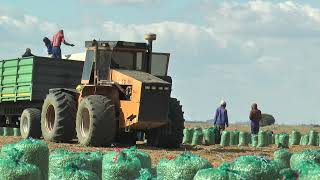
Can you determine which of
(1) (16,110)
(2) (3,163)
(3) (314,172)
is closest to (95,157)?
(2) (3,163)

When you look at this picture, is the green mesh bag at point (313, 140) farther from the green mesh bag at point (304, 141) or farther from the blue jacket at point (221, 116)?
the blue jacket at point (221, 116)

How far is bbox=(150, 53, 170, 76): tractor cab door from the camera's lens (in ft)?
57.1

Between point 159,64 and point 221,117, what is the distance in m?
4.63

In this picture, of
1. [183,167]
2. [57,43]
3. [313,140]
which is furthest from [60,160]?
[313,140]

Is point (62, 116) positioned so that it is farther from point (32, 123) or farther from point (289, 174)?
point (289, 174)

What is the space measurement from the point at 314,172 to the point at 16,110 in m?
16.2

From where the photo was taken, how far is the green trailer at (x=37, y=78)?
19.3m

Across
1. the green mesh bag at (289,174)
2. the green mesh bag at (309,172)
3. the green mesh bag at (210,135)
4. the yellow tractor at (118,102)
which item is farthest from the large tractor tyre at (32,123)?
the green mesh bag at (289,174)

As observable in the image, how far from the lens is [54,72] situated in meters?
19.4

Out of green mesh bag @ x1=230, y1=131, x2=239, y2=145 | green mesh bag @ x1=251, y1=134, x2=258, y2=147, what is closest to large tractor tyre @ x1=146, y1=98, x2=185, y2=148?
green mesh bag @ x1=230, y1=131, x2=239, y2=145

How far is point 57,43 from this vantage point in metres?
20.1

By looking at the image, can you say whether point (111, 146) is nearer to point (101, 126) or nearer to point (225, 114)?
point (101, 126)

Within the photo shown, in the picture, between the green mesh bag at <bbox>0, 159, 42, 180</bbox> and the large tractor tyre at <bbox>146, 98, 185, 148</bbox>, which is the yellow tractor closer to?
the large tractor tyre at <bbox>146, 98, 185, 148</bbox>

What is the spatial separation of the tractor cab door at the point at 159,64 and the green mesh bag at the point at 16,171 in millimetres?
11490
